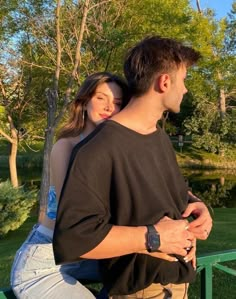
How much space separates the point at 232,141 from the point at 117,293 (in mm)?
37079

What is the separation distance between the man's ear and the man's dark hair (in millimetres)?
19

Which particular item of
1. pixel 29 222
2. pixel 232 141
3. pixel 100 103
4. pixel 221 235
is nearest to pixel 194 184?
pixel 232 141

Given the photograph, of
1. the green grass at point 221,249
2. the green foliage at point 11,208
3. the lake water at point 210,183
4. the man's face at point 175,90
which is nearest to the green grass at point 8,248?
the green foliage at point 11,208

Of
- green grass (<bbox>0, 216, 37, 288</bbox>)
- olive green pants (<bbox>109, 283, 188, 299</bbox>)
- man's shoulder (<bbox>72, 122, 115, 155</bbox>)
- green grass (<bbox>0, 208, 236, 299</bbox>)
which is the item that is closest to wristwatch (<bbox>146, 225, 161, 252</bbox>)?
olive green pants (<bbox>109, 283, 188, 299</bbox>)

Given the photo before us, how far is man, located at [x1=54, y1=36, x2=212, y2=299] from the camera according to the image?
1.67m

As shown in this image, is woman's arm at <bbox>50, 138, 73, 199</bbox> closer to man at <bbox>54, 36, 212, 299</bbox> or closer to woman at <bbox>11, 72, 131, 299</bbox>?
woman at <bbox>11, 72, 131, 299</bbox>

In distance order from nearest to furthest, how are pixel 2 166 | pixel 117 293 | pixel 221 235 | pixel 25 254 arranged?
1. pixel 117 293
2. pixel 25 254
3. pixel 221 235
4. pixel 2 166

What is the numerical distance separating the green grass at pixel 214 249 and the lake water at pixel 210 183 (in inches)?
369

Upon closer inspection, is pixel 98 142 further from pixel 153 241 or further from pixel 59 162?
pixel 153 241

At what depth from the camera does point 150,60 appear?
182cm

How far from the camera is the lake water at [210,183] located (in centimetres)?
2292

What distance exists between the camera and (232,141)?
3781 centimetres

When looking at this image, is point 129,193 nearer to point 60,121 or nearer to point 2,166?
point 60,121

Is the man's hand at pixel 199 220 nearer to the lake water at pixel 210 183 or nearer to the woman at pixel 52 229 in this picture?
the woman at pixel 52 229
